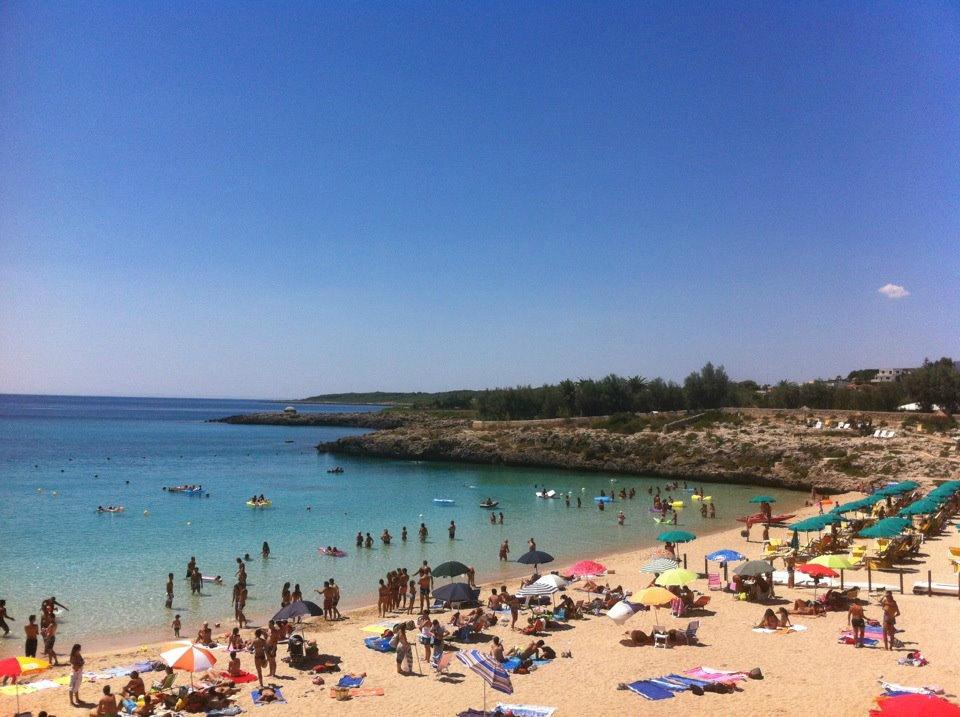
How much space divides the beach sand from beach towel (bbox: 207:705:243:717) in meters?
0.25

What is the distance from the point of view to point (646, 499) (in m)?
46.8

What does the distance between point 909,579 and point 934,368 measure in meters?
53.9

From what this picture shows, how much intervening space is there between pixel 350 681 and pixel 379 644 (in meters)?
2.53

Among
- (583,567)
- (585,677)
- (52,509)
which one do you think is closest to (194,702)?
(585,677)

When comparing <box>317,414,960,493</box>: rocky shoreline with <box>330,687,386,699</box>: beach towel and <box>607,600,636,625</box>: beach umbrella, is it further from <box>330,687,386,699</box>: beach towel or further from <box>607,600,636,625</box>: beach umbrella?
<box>330,687,386,699</box>: beach towel

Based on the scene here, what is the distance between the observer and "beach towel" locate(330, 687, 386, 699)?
13.6 meters

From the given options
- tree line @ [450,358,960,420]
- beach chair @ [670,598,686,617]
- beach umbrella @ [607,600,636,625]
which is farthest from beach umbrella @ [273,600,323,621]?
tree line @ [450,358,960,420]

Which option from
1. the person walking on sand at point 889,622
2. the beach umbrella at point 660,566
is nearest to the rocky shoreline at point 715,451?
the beach umbrella at point 660,566

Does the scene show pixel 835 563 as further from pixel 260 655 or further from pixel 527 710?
pixel 260 655

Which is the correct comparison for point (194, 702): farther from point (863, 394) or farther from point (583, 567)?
point (863, 394)

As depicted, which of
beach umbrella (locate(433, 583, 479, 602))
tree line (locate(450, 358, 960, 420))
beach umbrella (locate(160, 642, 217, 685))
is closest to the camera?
beach umbrella (locate(160, 642, 217, 685))

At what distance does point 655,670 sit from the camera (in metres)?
14.6

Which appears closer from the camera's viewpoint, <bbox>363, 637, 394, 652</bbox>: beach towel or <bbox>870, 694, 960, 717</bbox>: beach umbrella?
<bbox>870, 694, 960, 717</bbox>: beach umbrella

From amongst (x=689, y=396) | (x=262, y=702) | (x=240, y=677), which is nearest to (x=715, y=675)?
(x=262, y=702)
